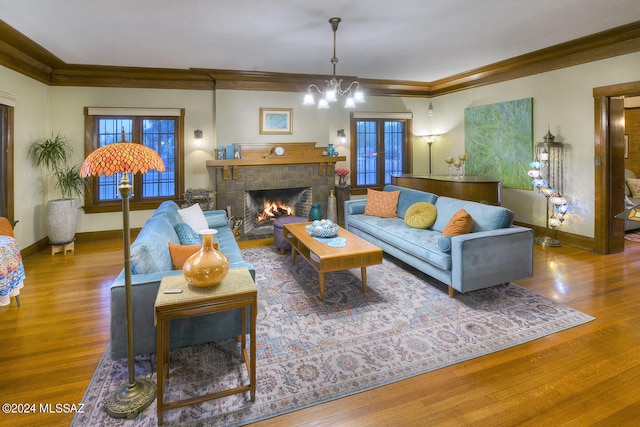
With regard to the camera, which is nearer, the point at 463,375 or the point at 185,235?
the point at 463,375

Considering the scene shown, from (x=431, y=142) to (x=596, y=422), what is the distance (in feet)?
20.6

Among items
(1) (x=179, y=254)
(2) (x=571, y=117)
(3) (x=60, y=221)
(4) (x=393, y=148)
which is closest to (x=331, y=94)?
(1) (x=179, y=254)

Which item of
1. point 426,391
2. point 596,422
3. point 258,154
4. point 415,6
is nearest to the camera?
point 596,422

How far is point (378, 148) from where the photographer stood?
741 cm

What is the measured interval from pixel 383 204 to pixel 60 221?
4540 mm

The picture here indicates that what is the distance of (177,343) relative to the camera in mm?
2270

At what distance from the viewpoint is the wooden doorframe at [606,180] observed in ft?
15.1

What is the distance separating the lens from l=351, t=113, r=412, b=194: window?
720cm

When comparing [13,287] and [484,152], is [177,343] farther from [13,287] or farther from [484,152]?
[484,152]

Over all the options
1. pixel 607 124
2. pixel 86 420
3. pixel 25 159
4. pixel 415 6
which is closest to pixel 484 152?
pixel 607 124

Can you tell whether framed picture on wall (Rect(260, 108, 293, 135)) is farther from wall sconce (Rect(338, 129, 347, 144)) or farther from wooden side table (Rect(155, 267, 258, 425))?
wooden side table (Rect(155, 267, 258, 425))

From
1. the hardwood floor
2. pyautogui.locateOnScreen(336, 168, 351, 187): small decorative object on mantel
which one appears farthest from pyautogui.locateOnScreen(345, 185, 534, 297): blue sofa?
pyautogui.locateOnScreen(336, 168, 351, 187): small decorative object on mantel

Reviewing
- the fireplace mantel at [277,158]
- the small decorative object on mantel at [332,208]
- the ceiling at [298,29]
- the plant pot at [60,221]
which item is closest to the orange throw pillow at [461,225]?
the ceiling at [298,29]

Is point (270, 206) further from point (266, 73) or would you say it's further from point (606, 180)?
point (606, 180)
